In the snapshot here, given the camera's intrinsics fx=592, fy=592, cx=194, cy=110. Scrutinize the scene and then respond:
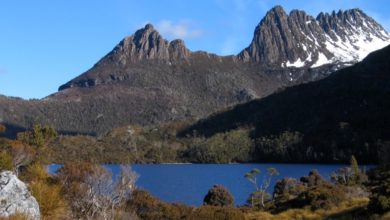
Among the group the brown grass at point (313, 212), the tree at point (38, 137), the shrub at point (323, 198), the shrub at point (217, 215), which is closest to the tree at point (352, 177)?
the shrub at point (323, 198)

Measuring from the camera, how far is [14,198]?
2512 centimetres

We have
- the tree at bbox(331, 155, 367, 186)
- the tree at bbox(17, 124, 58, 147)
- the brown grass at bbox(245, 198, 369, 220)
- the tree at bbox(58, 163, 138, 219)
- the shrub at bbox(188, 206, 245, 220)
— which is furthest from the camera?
the tree at bbox(17, 124, 58, 147)

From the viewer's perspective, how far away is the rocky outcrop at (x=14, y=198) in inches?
955

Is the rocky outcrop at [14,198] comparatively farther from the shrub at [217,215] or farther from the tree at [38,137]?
the tree at [38,137]

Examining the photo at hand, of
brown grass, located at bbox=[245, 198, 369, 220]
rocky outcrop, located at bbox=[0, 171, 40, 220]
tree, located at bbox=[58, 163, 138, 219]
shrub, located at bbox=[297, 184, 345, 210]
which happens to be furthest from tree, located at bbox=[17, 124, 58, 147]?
rocky outcrop, located at bbox=[0, 171, 40, 220]

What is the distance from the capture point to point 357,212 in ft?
110

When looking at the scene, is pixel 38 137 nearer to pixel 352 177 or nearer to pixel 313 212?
pixel 352 177

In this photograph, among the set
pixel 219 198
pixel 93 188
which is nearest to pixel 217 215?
pixel 93 188

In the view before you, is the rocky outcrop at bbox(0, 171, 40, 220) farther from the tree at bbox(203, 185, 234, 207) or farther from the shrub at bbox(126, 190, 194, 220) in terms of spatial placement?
the tree at bbox(203, 185, 234, 207)

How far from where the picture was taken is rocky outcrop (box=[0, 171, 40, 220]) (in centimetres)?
2426

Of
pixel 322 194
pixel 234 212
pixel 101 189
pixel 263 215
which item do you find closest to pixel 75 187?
pixel 101 189

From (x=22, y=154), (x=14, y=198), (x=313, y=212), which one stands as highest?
(x=22, y=154)

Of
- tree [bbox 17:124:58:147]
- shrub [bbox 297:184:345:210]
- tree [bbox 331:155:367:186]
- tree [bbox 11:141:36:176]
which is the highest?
tree [bbox 17:124:58:147]

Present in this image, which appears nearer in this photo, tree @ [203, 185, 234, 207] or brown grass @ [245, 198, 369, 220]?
brown grass @ [245, 198, 369, 220]
